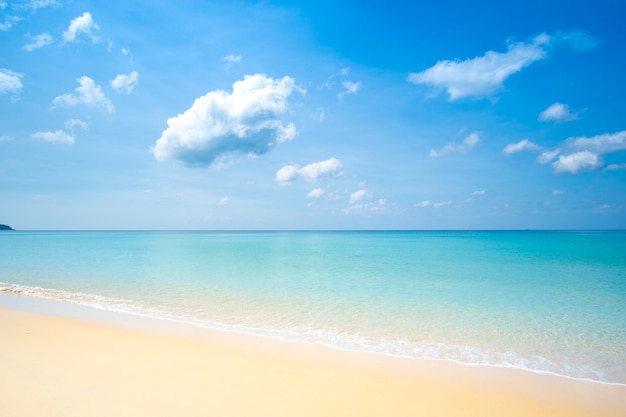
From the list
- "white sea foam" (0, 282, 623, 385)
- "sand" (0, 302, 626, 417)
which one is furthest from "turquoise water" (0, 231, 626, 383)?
"sand" (0, 302, 626, 417)

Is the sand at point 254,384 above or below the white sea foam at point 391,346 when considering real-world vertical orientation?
above

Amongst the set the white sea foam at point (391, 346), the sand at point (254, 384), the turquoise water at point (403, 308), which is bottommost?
the turquoise water at point (403, 308)

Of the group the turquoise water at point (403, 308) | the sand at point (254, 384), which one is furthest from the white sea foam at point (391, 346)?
the sand at point (254, 384)

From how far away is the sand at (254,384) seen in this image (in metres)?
4.50

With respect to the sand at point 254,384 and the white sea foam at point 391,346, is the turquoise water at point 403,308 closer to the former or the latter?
the white sea foam at point 391,346

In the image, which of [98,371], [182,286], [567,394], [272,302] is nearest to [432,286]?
[272,302]

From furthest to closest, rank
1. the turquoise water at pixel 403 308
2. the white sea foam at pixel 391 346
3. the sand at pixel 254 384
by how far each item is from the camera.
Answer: the turquoise water at pixel 403 308 → the white sea foam at pixel 391 346 → the sand at pixel 254 384

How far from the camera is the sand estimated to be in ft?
14.8

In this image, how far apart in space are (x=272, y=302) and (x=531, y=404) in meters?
8.61

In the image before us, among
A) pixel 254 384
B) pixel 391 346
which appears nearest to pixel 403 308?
pixel 391 346

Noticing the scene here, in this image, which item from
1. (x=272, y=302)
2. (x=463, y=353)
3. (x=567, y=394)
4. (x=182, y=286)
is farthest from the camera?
(x=182, y=286)

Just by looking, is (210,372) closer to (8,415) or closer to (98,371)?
(98,371)

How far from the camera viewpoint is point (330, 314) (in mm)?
10336

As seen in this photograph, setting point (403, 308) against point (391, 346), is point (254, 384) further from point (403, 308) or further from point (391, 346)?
point (403, 308)
